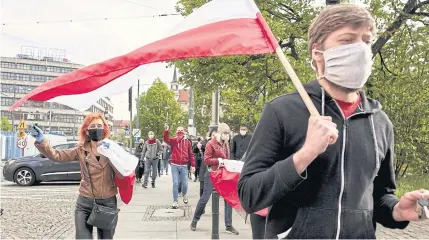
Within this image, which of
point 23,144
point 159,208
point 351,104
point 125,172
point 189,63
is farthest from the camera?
point 23,144

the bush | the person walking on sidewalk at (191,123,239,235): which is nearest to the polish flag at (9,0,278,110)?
the person walking on sidewalk at (191,123,239,235)

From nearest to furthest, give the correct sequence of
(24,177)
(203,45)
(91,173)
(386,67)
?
1. (203,45)
2. (91,173)
3. (386,67)
4. (24,177)

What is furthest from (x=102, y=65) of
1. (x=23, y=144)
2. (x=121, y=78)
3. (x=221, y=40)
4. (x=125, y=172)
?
(x=23, y=144)

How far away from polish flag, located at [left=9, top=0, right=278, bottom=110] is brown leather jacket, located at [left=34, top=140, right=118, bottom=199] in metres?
2.69

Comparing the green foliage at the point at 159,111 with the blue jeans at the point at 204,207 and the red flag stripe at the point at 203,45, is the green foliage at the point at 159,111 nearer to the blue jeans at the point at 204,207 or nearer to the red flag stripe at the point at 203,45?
the blue jeans at the point at 204,207

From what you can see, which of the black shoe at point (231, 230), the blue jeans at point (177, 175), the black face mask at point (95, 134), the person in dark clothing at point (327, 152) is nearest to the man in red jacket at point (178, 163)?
the blue jeans at point (177, 175)

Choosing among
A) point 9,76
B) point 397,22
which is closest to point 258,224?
point 397,22

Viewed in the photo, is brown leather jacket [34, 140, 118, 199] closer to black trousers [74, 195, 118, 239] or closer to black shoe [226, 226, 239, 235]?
black trousers [74, 195, 118, 239]

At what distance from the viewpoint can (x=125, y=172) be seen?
5.50 meters

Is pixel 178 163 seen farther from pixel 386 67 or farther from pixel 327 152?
pixel 327 152

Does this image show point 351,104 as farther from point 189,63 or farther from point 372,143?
point 189,63

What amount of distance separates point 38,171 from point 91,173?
1510cm

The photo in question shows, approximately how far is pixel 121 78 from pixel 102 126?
115 inches

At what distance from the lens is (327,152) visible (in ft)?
6.14
